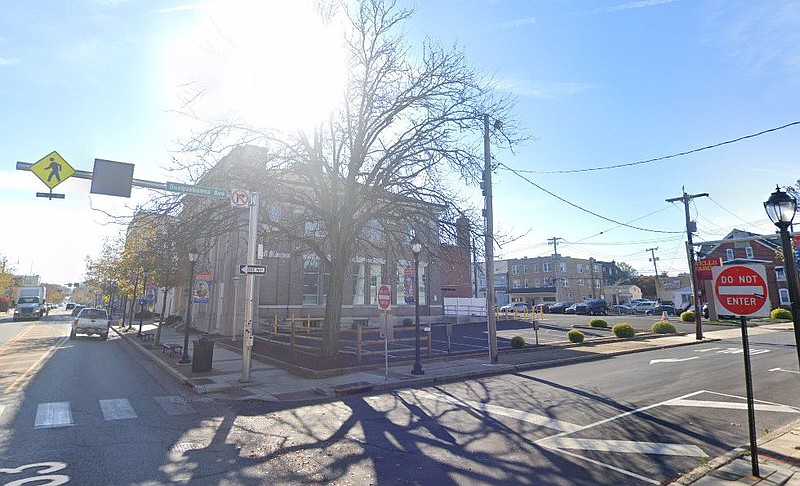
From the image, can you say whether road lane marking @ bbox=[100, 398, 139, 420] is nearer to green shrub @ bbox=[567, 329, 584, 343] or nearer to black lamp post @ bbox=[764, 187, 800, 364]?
black lamp post @ bbox=[764, 187, 800, 364]

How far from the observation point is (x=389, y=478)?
5223 millimetres

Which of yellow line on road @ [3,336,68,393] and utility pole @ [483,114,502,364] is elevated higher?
utility pole @ [483,114,502,364]

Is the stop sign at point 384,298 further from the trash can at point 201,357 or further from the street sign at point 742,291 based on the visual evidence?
the street sign at point 742,291

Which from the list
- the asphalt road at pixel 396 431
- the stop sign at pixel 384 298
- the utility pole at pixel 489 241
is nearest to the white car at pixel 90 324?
the asphalt road at pixel 396 431

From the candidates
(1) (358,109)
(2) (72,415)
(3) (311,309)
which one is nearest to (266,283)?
(3) (311,309)

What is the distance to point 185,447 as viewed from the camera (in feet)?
20.9

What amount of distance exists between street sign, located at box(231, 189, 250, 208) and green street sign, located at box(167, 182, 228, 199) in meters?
0.24

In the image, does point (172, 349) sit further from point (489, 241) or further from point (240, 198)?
point (489, 241)

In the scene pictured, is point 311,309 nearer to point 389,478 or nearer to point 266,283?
point 266,283

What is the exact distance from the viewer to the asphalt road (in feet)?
17.7

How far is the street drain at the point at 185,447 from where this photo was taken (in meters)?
6.26

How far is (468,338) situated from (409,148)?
13461mm

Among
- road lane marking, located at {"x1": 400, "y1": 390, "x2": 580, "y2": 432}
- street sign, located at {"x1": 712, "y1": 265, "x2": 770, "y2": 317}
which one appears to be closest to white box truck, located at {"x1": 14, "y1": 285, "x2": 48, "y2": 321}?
road lane marking, located at {"x1": 400, "y1": 390, "x2": 580, "y2": 432}

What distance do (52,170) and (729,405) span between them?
15.9m
